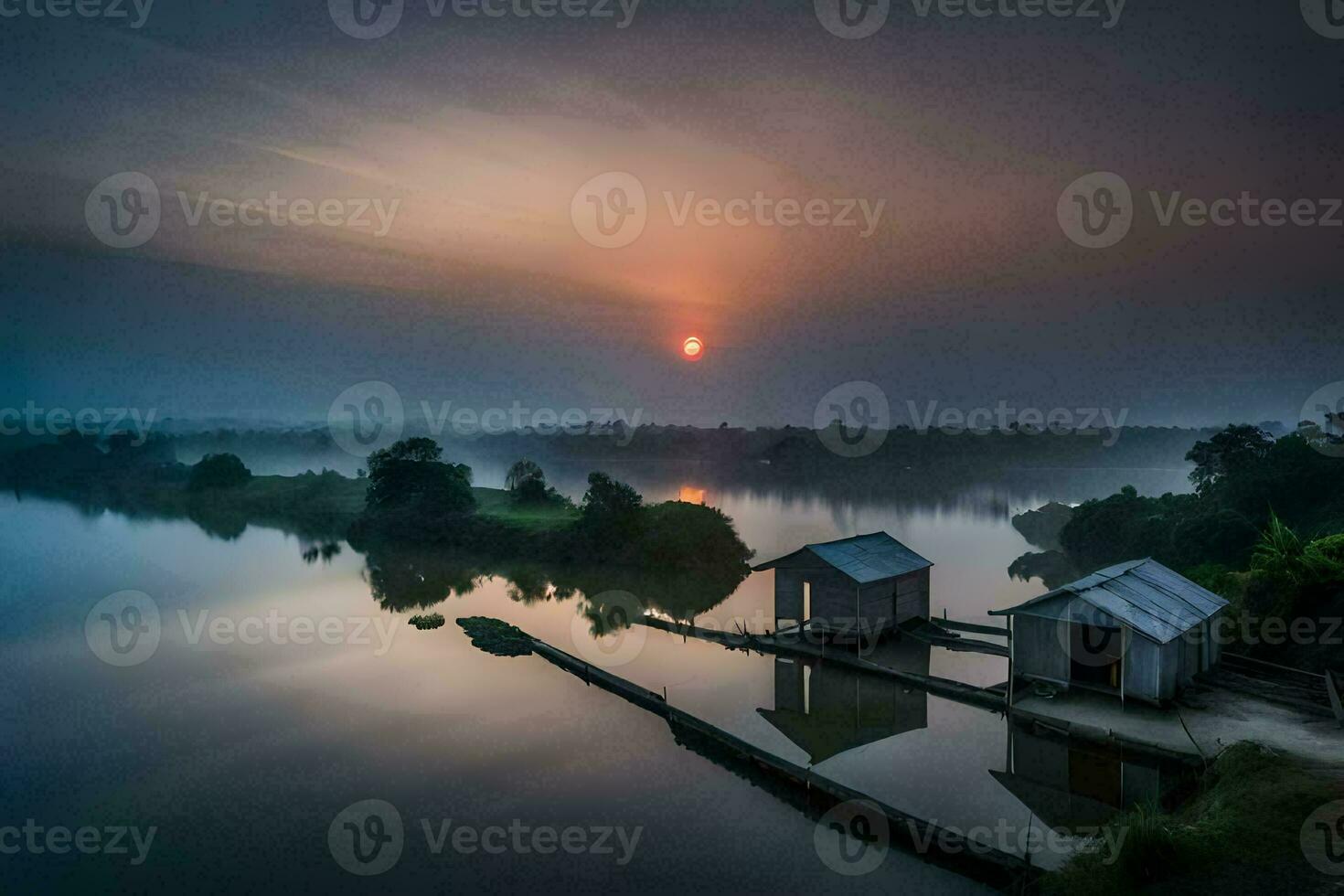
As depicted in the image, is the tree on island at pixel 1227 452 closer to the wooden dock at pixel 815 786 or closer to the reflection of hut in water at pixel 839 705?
the reflection of hut in water at pixel 839 705

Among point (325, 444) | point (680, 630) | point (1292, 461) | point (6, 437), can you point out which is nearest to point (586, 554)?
point (680, 630)

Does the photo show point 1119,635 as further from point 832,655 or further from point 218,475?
point 218,475

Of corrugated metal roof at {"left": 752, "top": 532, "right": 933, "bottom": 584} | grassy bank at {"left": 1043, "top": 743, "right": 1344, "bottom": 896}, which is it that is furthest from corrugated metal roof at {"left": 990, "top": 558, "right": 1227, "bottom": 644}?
corrugated metal roof at {"left": 752, "top": 532, "right": 933, "bottom": 584}

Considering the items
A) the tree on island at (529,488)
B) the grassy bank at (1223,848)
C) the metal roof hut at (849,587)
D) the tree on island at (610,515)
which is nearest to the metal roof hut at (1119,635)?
the grassy bank at (1223,848)

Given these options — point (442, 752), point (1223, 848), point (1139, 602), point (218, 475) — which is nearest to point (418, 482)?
point (442, 752)

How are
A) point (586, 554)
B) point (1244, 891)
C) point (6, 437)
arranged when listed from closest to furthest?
point (1244, 891) → point (586, 554) → point (6, 437)

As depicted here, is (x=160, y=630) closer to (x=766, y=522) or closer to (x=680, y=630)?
(x=680, y=630)

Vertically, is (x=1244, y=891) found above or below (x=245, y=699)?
above
